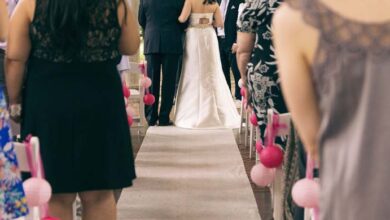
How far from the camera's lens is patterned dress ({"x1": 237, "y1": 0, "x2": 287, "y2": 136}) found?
383 cm

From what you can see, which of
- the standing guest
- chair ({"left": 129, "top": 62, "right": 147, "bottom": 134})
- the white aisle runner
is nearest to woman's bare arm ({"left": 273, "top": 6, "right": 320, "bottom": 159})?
the white aisle runner

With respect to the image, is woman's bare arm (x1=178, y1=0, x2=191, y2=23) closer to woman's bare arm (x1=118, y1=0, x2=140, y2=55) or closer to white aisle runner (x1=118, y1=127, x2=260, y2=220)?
white aisle runner (x1=118, y1=127, x2=260, y2=220)

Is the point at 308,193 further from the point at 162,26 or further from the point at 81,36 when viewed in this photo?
the point at 162,26

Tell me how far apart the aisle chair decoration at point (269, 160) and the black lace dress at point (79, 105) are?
54 cm

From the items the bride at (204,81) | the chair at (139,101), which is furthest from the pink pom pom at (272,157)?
the bride at (204,81)

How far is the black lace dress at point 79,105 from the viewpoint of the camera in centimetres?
264

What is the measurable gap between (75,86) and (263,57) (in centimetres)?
148

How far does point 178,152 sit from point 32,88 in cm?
355

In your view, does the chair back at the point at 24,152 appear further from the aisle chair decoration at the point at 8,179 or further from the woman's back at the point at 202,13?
the woman's back at the point at 202,13

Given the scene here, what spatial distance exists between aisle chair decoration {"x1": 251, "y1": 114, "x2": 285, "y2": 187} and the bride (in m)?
4.44

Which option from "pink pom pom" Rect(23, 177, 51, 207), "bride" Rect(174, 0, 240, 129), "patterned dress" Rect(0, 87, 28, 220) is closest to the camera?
"patterned dress" Rect(0, 87, 28, 220)

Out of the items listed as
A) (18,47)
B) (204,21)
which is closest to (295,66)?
(18,47)

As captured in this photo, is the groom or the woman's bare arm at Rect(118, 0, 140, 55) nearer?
the woman's bare arm at Rect(118, 0, 140, 55)

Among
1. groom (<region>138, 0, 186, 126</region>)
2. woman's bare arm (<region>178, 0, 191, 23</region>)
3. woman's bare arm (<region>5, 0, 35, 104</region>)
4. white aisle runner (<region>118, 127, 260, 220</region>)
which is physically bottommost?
white aisle runner (<region>118, 127, 260, 220</region>)
